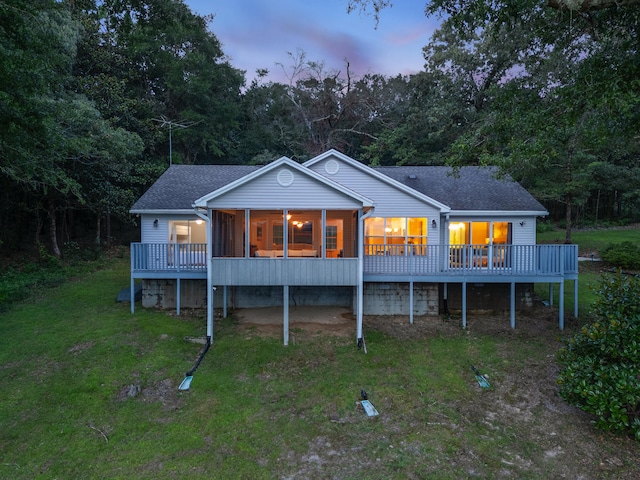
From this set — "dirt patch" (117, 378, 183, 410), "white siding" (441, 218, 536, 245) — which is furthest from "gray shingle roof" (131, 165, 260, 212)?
"white siding" (441, 218, 536, 245)

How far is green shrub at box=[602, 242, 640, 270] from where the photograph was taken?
1733cm

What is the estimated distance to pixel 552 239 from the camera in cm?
2503

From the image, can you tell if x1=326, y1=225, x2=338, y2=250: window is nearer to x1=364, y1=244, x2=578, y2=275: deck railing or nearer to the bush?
x1=364, y1=244, x2=578, y2=275: deck railing

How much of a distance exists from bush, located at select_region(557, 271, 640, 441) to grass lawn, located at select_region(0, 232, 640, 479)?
61 cm

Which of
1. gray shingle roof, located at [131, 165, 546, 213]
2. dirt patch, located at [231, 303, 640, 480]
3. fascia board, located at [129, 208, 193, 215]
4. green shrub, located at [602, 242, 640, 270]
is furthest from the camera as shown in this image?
green shrub, located at [602, 242, 640, 270]

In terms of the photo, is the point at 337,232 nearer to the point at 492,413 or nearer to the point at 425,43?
the point at 492,413

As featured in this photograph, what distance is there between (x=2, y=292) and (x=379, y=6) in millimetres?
16479

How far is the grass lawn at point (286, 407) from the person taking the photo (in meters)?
5.38

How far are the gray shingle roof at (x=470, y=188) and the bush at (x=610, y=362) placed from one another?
262 inches

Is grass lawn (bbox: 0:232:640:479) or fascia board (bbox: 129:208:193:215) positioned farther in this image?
fascia board (bbox: 129:208:193:215)

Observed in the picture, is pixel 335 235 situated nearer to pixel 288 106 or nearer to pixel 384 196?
pixel 384 196

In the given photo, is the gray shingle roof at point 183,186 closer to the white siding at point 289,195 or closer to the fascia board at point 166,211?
the fascia board at point 166,211

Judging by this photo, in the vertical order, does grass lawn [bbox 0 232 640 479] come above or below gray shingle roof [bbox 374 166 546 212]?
below

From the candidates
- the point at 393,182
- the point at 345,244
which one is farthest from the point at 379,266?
the point at 393,182
